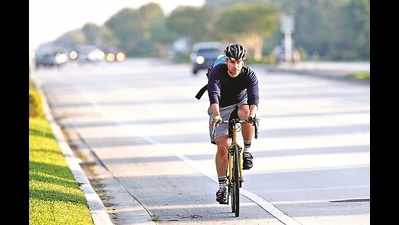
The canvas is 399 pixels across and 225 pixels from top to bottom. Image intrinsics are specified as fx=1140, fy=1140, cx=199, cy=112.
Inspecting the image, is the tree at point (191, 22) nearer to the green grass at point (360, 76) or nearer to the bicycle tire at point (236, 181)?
→ the green grass at point (360, 76)

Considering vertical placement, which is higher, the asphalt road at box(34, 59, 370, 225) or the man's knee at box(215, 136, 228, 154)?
the man's knee at box(215, 136, 228, 154)

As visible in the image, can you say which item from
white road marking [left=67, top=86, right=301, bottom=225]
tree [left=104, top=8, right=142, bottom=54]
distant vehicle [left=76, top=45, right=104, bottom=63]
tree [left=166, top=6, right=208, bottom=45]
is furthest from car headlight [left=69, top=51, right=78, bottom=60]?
white road marking [left=67, top=86, right=301, bottom=225]

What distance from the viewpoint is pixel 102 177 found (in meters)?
16.5

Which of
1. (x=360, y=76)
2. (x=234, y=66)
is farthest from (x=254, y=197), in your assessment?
(x=360, y=76)

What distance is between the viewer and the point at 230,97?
12.1m

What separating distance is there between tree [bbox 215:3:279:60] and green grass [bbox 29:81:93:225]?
243 ft

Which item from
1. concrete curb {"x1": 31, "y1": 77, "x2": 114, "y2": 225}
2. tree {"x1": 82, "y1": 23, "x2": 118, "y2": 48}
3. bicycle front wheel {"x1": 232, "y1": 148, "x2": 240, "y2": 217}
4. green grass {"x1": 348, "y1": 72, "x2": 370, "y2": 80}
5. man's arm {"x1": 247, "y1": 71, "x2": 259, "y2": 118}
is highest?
man's arm {"x1": 247, "y1": 71, "x2": 259, "y2": 118}

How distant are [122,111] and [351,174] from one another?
1723 centimetres

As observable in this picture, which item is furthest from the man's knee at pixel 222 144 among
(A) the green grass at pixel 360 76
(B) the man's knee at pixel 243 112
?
(A) the green grass at pixel 360 76

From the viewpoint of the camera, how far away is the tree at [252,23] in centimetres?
9362

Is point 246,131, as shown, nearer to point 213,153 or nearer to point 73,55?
point 213,153

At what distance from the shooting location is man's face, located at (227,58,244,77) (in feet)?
38.5

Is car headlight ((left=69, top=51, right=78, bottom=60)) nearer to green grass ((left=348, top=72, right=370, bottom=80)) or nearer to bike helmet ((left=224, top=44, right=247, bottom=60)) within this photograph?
green grass ((left=348, top=72, right=370, bottom=80))
